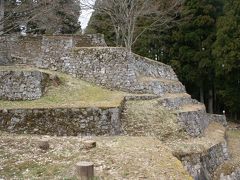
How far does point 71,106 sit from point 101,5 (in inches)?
436

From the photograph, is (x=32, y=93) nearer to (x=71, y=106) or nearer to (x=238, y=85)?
(x=71, y=106)

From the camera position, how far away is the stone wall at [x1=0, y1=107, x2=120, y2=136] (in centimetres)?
838

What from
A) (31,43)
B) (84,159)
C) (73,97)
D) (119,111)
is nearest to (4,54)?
(31,43)

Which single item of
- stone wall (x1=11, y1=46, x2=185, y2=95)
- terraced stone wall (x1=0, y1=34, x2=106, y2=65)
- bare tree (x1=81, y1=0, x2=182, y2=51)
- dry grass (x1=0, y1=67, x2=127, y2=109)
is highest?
bare tree (x1=81, y1=0, x2=182, y2=51)

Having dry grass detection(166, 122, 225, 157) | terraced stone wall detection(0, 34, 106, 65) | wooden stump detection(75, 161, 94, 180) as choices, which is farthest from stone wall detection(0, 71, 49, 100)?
wooden stump detection(75, 161, 94, 180)

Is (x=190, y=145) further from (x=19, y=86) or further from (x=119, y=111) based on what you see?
(x=19, y=86)

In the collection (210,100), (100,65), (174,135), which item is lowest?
(210,100)

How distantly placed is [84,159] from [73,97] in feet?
13.9

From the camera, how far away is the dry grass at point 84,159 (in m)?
5.48

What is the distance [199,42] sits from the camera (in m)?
21.4

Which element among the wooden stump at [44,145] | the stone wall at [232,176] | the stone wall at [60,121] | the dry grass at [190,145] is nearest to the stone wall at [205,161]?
the dry grass at [190,145]

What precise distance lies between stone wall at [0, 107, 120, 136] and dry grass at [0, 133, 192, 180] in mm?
803

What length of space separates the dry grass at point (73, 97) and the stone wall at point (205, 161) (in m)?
2.56

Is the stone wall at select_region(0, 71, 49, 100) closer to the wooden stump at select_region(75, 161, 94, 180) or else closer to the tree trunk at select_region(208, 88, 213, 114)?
the wooden stump at select_region(75, 161, 94, 180)
